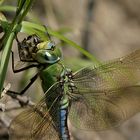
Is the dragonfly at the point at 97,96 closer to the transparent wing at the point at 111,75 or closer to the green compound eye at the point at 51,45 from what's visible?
the transparent wing at the point at 111,75

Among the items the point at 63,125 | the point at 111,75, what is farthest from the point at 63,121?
the point at 111,75

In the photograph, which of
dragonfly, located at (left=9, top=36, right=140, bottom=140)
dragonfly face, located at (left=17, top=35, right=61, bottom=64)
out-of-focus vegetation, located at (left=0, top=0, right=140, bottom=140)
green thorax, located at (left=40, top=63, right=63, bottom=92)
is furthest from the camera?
out-of-focus vegetation, located at (left=0, top=0, right=140, bottom=140)

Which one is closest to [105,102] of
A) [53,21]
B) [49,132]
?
[49,132]

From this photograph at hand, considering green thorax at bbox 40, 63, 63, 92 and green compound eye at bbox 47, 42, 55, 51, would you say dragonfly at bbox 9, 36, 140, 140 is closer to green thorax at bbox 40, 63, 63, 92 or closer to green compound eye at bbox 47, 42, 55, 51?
green thorax at bbox 40, 63, 63, 92

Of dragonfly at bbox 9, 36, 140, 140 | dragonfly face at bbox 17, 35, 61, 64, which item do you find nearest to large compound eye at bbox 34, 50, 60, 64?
dragonfly face at bbox 17, 35, 61, 64

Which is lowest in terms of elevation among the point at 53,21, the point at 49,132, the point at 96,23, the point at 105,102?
the point at 49,132

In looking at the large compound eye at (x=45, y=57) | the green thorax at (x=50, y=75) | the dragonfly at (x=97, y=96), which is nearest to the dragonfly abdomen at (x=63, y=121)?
the dragonfly at (x=97, y=96)

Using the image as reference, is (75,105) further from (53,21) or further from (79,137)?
(53,21)
